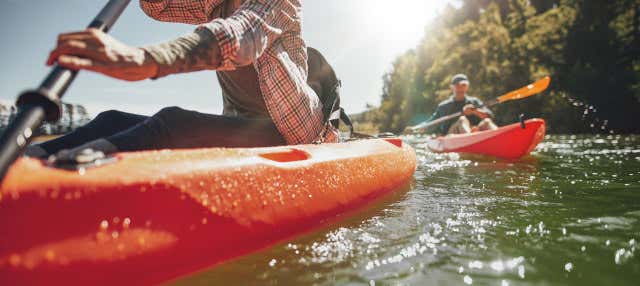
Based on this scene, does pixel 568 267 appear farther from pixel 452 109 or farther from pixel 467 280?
pixel 452 109

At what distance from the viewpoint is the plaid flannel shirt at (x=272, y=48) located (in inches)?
60.1

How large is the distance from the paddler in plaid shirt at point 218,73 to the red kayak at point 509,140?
3.84 m

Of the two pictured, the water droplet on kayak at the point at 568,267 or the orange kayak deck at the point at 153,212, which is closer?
the orange kayak deck at the point at 153,212

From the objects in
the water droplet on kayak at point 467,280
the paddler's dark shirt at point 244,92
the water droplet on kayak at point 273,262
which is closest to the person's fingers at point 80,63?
the water droplet on kayak at point 273,262

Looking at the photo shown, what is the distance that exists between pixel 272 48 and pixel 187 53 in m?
0.70

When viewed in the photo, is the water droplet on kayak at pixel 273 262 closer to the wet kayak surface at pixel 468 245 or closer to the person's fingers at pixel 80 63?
the wet kayak surface at pixel 468 245

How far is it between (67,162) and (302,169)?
95 cm

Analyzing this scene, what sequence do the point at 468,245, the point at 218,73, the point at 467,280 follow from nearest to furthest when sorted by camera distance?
the point at 467,280, the point at 468,245, the point at 218,73

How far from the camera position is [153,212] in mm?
1186

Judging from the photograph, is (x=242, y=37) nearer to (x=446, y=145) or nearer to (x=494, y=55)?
(x=446, y=145)

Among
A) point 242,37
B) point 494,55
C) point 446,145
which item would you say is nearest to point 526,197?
point 242,37

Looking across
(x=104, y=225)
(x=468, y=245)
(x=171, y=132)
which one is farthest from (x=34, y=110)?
(x=468, y=245)

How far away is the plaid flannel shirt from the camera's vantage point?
1.53m

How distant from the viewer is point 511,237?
5.72 ft
